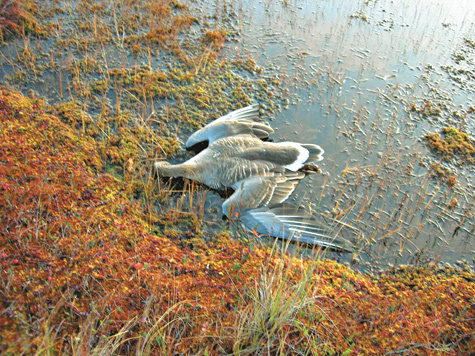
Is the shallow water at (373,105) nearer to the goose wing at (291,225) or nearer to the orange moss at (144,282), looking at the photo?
the goose wing at (291,225)

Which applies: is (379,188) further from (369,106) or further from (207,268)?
(207,268)

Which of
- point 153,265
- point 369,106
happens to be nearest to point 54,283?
point 153,265

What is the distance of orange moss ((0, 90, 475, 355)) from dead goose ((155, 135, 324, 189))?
3.80 feet

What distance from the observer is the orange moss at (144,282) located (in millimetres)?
4094

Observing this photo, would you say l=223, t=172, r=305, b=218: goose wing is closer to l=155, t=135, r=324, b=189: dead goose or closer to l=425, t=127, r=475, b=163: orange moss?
l=155, t=135, r=324, b=189: dead goose

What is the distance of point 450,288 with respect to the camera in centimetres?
566

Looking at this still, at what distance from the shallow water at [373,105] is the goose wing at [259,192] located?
1.58 feet

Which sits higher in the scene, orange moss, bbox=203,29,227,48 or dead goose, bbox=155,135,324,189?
orange moss, bbox=203,29,227,48

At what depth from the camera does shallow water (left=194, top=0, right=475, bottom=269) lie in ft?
22.0

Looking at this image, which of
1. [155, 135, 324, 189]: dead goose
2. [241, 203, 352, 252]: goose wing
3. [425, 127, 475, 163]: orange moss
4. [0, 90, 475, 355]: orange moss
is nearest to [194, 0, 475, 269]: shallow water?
[425, 127, 475, 163]: orange moss

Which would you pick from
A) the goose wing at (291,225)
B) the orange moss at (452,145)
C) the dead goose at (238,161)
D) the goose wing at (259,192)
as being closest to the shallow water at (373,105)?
the orange moss at (452,145)

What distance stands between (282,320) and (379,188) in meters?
4.24

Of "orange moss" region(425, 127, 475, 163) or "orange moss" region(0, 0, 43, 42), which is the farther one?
"orange moss" region(0, 0, 43, 42)

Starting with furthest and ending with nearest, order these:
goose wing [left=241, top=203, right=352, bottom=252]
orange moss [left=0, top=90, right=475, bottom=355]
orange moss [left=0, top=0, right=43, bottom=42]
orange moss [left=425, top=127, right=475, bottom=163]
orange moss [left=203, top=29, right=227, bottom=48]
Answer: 1. orange moss [left=203, top=29, right=227, bottom=48]
2. orange moss [left=0, top=0, right=43, bottom=42]
3. orange moss [left=425, top=127, right=475, bottom=163]
4. goose wing [left=241, top=203, right=352, bottom=252]
5. orange moss [left=0, top=90, right=475, bottom=355]
